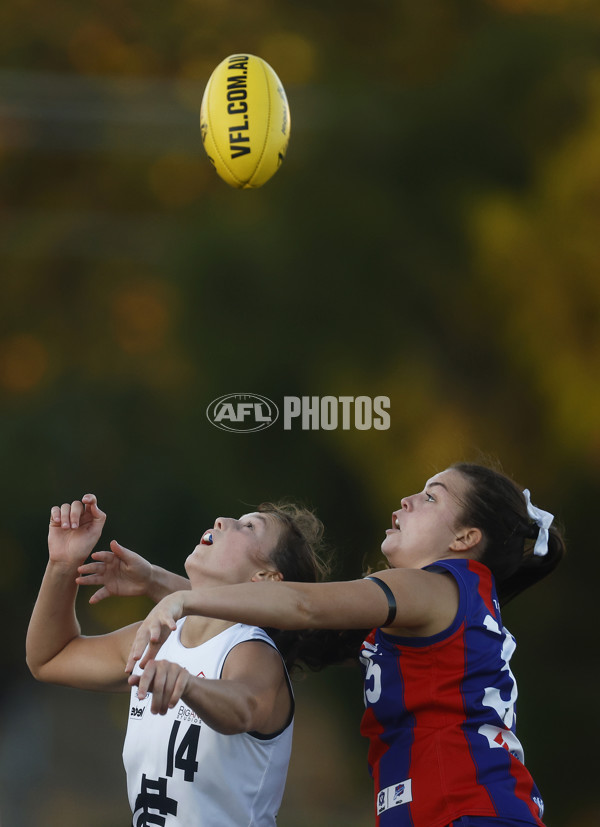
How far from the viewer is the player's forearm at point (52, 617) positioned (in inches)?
56.6

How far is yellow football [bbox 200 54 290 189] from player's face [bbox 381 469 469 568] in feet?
2.62

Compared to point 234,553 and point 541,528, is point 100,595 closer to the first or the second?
point 234,553

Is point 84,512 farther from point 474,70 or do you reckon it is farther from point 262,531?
point 474,70

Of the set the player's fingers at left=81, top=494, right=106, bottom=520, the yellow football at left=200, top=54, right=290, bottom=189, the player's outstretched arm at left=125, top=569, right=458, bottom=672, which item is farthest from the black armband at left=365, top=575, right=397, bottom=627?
the yellow football at left=200, top=54, right=290, bottom=189

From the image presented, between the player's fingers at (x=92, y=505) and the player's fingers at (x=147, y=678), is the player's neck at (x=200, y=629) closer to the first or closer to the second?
the player's fingers at (x=92, y=505)

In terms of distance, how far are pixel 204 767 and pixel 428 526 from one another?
1.49 ft

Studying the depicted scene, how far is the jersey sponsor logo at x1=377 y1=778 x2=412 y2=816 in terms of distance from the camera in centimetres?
123

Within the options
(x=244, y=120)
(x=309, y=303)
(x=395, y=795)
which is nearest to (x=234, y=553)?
(x=395, y=795)

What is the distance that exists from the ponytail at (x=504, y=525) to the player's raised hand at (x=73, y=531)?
1.82 feet

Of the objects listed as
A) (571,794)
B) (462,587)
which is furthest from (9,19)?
(571,794)

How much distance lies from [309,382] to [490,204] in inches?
24.7

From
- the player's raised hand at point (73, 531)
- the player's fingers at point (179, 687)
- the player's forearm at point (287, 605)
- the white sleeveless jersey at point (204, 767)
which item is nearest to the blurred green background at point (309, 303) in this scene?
the player's raised hand at point (73, 531)

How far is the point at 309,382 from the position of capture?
7.64 feet

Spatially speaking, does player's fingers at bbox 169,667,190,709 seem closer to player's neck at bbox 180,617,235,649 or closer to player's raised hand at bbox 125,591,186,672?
player's raised hand at bbox 125,591,186,672
